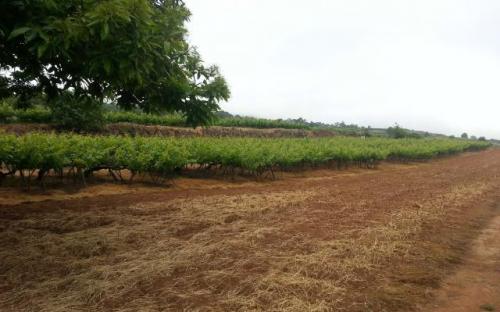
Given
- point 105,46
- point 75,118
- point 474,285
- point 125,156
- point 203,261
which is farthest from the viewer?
point 75,118

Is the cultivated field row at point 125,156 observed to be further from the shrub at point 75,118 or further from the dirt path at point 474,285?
the dirt path at point 474,285

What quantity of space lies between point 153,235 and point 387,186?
12.0 metres

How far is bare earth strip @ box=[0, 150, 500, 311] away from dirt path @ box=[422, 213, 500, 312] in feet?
0.23

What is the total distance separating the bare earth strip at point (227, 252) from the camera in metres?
5.20

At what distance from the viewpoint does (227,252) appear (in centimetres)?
698

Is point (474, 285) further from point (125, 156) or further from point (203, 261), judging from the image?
point (125, 156)

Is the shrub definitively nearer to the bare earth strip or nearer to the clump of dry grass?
the bare earth strip

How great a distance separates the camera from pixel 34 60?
6055 millimetres

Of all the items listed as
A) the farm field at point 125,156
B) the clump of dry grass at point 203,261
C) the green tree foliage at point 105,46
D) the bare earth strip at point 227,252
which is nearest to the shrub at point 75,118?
the farm field at point 125,156

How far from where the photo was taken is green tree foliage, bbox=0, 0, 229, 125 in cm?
422

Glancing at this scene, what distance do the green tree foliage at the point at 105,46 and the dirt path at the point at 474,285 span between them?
13.7 feet

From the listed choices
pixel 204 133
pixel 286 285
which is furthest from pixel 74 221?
pixel 204 133

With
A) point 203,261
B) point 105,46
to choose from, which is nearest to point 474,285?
point 203,261

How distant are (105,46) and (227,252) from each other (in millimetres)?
3736
